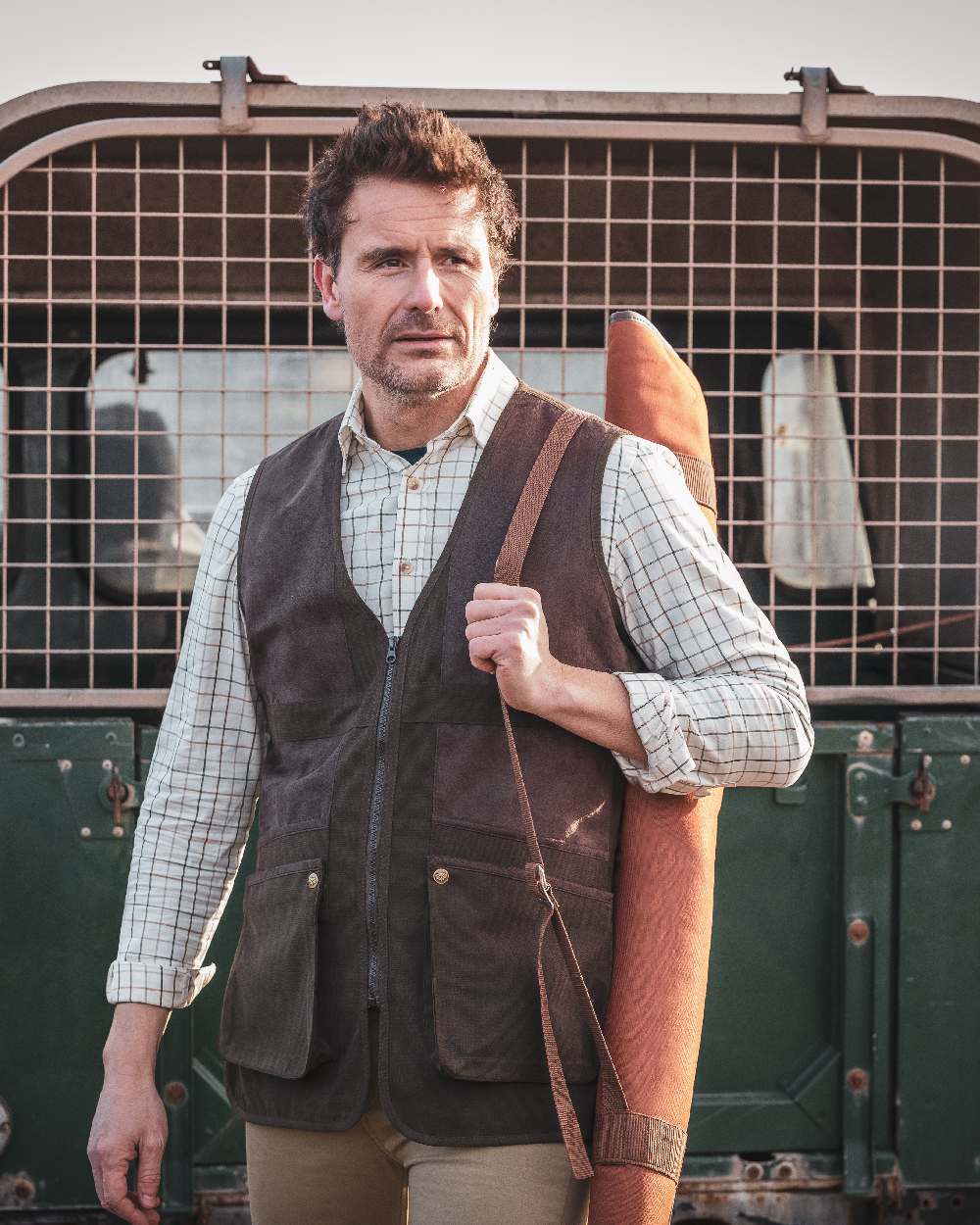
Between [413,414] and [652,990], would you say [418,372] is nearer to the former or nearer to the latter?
[413,414]

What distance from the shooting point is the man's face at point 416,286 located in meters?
1.91

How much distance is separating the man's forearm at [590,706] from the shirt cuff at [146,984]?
0.71 metres

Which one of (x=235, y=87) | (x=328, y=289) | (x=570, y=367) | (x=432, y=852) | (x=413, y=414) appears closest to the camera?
(x=432, y=852)

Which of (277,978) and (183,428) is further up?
(183,428)

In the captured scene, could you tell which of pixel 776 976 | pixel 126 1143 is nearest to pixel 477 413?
pixel 126 1143

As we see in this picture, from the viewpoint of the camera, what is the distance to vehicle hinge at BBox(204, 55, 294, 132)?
9.46ft

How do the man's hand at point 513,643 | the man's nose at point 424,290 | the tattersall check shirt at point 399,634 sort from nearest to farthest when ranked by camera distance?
the man's hand at point 513,643
the tattersall check shirt at point 399,634
the man's nose at point 424,290

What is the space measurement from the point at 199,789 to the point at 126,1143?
0.48 metres

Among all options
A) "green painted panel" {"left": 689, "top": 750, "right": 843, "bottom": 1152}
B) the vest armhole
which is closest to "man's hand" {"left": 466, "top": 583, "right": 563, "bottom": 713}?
the vest armhole

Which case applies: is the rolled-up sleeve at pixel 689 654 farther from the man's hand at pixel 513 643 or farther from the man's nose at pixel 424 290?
the man's nose at pixel 424 290

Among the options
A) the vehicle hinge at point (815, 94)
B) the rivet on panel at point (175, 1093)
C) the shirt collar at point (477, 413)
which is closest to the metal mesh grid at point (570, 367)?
Answer: the vehicle hinge at point (815, 94)

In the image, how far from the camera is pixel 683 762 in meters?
1.74

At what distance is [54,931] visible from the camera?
2.95 m

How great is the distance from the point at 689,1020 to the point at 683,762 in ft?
1.20
